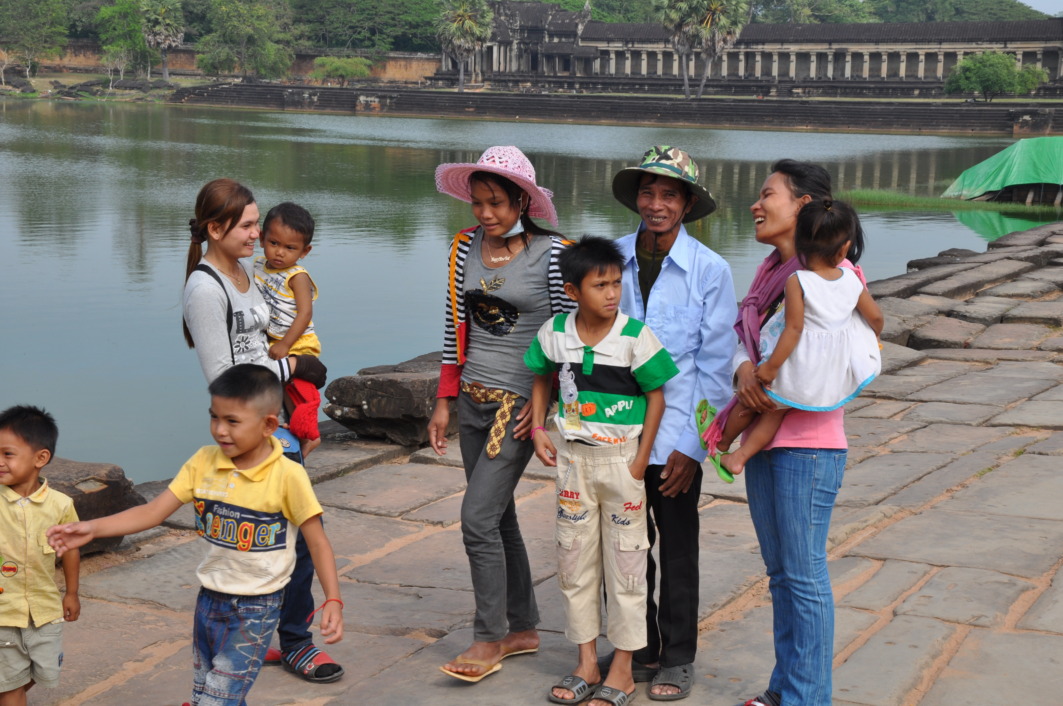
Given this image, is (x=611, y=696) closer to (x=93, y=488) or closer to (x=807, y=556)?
(x=807, y=556)

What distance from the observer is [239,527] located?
2438mm

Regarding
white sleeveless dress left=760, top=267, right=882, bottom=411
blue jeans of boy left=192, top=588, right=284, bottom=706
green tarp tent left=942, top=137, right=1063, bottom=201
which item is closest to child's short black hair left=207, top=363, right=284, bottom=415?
blue jeans of boy left=192, top=588, right=284, bottom=706

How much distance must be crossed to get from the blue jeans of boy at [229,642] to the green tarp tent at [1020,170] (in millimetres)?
18720

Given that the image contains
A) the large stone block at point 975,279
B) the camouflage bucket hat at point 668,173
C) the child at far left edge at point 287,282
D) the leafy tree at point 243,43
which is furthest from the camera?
the leafy tree at point 243,43

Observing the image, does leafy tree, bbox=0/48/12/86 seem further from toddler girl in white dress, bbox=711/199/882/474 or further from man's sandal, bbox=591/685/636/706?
toddler girl in white dress, bbox=711/199/882/474

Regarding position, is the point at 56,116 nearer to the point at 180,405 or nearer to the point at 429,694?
the point at 180,405

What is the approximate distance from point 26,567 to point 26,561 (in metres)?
0.01

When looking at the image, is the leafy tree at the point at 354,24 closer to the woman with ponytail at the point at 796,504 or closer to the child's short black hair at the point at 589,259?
the child's short black hair at the point at 589,259

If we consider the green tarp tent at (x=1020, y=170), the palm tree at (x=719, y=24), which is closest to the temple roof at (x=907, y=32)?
the palm tree at (x=719, y=24)

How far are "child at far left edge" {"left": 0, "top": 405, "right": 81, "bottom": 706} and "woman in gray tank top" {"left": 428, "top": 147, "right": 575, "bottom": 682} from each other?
953mm

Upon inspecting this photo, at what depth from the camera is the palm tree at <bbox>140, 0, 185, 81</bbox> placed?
211ft

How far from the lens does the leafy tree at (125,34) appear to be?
64.3 m

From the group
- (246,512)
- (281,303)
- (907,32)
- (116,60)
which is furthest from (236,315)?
(116,60)

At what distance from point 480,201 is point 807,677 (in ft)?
4.55
